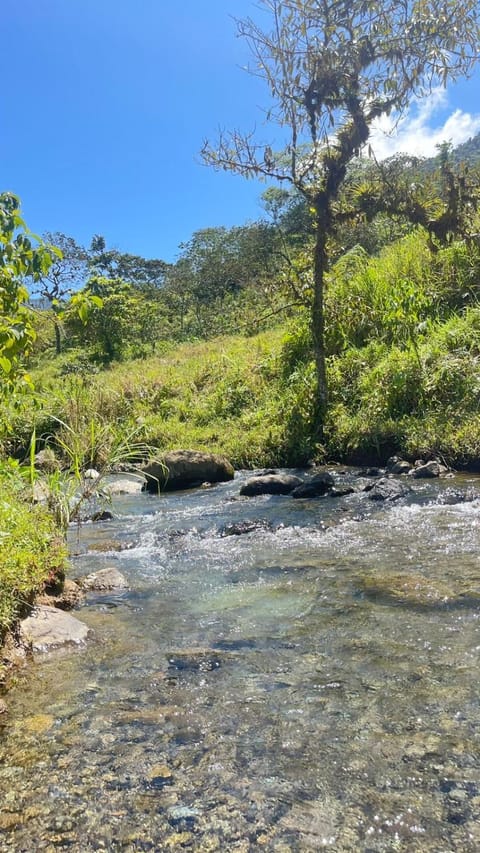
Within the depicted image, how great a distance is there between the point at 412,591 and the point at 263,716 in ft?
6.55

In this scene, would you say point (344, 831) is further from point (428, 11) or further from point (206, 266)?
point (206, 266)

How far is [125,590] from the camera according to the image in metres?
5.29

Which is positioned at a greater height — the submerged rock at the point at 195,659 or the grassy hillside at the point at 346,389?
the grassy hillside at the point at 346,389

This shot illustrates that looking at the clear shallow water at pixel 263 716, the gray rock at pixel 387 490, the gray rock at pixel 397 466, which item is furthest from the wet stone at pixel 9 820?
the gray rock at pixel 397 466

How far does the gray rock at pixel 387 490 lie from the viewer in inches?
320

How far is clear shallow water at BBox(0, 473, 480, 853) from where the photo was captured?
2275mm

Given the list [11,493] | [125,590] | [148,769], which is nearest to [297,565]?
[125,590]

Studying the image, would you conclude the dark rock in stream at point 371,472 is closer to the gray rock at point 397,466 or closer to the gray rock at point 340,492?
the gray rock at point 397,466

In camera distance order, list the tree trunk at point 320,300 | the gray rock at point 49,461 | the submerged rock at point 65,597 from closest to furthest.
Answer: the submerged rock at point 65,597
the gray rock at point 49,461
the tree trunk at point 320,300

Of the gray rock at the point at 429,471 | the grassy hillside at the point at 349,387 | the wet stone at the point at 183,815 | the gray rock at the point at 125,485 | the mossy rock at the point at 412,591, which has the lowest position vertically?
the wet stone at the point at 183,815

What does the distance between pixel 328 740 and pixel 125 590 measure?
290 centimetres

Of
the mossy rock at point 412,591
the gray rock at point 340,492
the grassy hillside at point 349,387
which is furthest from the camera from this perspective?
the grassy hillside at point 349,387

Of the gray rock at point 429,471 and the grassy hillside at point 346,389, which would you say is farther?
the grassy hillside at point 346,389

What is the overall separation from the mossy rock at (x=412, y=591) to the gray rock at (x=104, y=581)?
7.02ft
